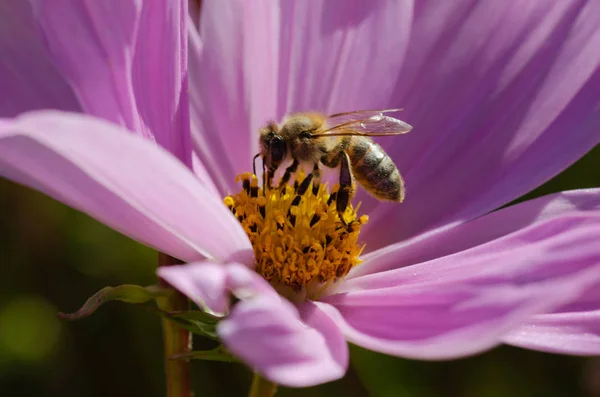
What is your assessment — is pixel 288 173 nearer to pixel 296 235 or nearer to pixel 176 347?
pixel 296 235

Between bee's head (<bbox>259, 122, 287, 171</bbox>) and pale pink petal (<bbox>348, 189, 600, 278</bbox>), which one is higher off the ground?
bee's head (<bbox>259, 122, 287, 171</bbox>)

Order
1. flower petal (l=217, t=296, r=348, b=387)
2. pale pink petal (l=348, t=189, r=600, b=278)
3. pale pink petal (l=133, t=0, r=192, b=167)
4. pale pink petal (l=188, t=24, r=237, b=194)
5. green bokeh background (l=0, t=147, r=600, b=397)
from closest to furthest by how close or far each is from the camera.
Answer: flower petal (l=217, t=296, r=348, b=387)
pale pink petal (l=133, t=0, r=192, b=167)
pale pink petal (l=348, t=189, r=600, b=278)
pale pink petal (l=188, t=24, r=237, b=194)
green bokeh background (l=0, t=147, r=600, b=397)

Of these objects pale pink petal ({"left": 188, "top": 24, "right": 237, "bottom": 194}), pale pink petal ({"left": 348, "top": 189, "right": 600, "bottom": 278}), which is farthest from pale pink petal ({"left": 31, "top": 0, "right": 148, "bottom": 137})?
pale pink petal ({"left": 348, "top": 189, "right": 600, "bottom": 278})

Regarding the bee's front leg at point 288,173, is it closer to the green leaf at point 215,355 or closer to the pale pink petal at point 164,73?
the pale pink petal at point 164,73

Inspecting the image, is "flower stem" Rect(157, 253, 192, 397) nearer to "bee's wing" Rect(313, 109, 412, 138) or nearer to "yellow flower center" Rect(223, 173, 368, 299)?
"yellow flower center" Rect(223, 173, 368, 299)

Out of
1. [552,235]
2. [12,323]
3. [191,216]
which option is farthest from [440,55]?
[12,323]

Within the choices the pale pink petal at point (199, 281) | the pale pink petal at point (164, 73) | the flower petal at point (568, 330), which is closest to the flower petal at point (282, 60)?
the pale pink petal at point (164, 73)

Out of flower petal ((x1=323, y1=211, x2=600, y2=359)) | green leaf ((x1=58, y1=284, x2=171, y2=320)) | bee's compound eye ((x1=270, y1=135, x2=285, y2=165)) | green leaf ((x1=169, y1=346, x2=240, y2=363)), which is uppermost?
bee's compound eye ((x1=270, y1=135, x2=285, y2=165))
